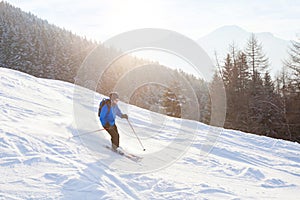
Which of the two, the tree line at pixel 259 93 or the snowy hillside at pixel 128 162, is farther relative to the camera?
the tree line at pixel 259 93

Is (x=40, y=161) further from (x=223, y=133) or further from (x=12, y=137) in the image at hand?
(x=223, y=133)

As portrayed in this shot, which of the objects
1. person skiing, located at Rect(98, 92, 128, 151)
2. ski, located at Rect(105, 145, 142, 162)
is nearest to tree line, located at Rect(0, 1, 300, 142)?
person skiing, located at Rect(98, 92, 128, 151)

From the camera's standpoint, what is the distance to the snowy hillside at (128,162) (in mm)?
5824

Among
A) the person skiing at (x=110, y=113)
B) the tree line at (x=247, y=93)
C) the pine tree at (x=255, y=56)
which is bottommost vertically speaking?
the person skiing at (x=110, y=113)

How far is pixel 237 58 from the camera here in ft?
108

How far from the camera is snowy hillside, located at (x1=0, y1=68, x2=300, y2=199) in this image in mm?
5824

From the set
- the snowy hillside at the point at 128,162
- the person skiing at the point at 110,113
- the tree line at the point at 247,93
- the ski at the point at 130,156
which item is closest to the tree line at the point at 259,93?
the tree line at the point at 247,93

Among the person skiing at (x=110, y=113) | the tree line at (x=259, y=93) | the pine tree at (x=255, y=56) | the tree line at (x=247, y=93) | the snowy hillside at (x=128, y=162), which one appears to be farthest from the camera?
the pine tree at (x=255, y=56)

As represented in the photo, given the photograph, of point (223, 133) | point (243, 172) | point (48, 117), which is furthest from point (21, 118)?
point (223, 133)

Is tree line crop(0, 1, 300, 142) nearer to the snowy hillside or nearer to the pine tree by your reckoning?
the pine tree

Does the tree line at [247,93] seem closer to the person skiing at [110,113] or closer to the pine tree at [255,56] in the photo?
the pine tree at [255,56]

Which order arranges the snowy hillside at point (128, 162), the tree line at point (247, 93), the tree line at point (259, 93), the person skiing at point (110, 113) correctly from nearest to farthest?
the snowy hillside at point (128, 162)
the person skiing at point (110, 113)
the tree line at point (247, 93)
the tree line at point (259, 93)

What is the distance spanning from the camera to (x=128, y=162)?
7.84 m

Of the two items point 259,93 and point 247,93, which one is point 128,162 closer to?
point 247,93
